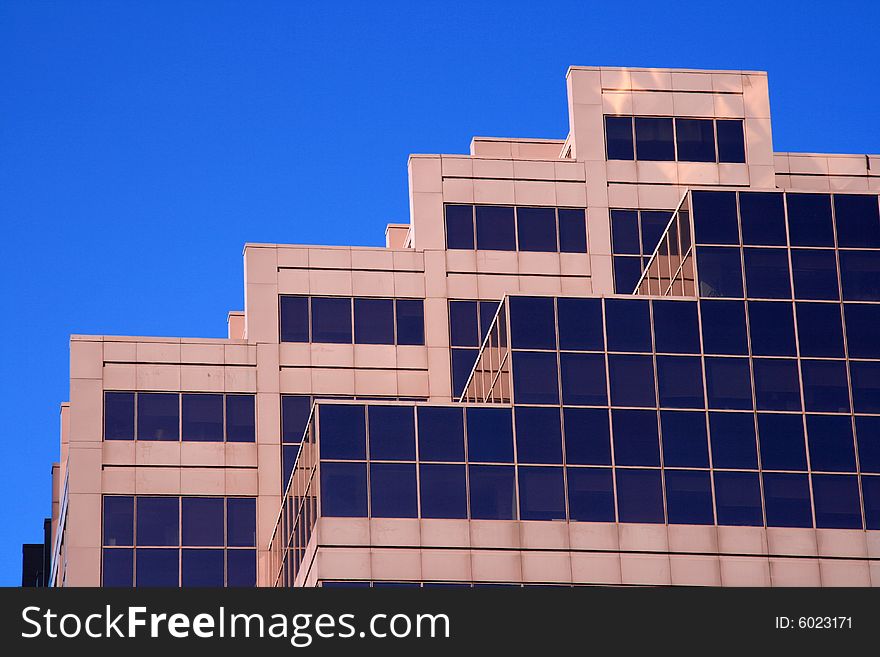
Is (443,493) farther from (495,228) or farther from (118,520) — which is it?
(495,228)

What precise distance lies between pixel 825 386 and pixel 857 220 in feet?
20.4

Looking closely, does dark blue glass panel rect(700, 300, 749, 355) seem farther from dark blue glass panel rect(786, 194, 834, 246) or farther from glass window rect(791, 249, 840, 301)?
dark blue glass panel rect(786, 194, 834, 246)

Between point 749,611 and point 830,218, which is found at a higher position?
point 830,218

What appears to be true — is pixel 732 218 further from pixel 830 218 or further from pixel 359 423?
pixel 359 423

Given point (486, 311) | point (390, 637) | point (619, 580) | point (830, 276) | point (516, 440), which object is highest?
point (486, 311)

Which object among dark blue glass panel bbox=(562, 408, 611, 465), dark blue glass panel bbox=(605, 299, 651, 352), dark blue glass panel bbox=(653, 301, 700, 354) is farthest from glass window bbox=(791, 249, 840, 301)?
dark blue glass panel bbox=(562, 408, 611, 465)

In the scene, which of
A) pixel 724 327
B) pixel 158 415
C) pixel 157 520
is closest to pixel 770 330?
pixel 724 327

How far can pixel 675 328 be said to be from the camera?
66812 mm

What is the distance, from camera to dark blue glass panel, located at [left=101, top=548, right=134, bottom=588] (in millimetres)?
79312

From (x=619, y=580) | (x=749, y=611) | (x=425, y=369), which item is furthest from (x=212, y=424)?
(x=749, y=611)

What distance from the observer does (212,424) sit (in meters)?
82.5

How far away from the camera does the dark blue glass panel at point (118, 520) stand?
264 ft

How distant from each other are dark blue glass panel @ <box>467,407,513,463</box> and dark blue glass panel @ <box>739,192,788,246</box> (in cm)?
1071

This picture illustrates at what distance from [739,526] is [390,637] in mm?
37899
